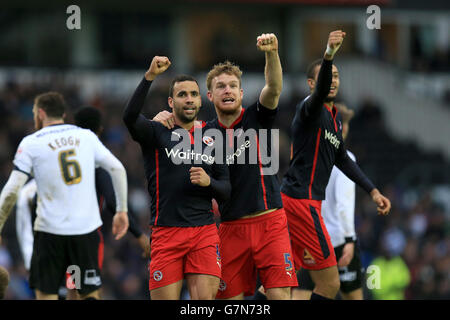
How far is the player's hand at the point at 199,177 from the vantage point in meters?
6.52

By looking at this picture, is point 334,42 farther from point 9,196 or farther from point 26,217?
point 26,217

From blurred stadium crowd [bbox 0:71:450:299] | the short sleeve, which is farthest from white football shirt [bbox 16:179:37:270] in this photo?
blurred stadium crowd [bbox 0:71:450:299]

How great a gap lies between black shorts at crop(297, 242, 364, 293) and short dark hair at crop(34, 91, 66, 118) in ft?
10.4

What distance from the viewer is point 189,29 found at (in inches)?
988

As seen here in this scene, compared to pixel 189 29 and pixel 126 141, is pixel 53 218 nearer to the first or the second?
pixel 126 141

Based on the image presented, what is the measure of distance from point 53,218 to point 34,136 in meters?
0.83

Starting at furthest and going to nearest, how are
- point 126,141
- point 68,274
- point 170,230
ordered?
point 126,141 < point 68,274 < point 170,230

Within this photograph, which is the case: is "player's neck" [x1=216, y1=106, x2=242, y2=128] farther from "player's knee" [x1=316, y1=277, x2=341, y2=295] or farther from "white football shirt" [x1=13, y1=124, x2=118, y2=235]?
"player's knee" [x1=316, y1=277, x2=341, y2=295]

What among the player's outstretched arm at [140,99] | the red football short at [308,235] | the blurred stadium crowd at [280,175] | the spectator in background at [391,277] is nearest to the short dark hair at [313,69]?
the red football short at [308,235]

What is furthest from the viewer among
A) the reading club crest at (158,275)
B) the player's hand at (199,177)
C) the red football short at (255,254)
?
the red football short at (255,254)

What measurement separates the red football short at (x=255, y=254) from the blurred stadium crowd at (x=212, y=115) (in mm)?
6946

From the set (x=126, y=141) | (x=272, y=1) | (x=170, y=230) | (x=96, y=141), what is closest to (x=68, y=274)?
(x=96, y=141)

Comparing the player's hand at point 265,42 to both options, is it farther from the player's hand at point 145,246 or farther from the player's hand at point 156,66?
the player's hand at point 145,246

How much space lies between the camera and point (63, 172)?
802 centimetres
